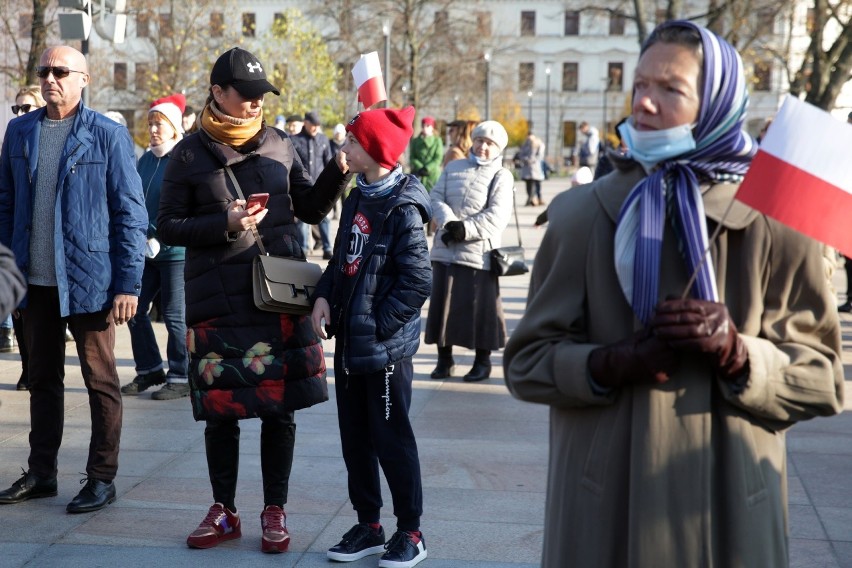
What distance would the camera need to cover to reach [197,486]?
229 inches

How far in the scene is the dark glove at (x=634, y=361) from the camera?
2.42 metres

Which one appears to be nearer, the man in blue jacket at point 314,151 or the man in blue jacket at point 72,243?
the man in blue jacket at point 72,243

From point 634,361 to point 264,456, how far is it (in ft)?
9.32

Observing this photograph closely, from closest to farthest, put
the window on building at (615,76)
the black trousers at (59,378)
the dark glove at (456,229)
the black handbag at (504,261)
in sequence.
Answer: the black trousers at (59,378) < the dark glove at (456,229) < the black handbag at (504,261) < the window on building at (615,76)

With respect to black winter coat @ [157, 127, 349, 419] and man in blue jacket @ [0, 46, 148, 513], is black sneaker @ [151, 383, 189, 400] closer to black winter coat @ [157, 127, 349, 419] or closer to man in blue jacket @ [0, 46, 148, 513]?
man in blue jacket @ [0, 46, 148, 513]

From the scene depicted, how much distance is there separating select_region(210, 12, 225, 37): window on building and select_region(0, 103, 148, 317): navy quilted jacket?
117 feet

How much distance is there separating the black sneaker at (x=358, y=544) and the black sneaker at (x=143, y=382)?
3662 mm

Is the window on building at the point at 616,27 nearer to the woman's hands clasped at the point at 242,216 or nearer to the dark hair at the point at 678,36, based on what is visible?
the woman's hands clasped at the point at 242,216

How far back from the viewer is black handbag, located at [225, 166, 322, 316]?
470 centimetres

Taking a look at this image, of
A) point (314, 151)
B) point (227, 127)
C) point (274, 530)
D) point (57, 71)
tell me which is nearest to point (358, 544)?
point (274, 530)

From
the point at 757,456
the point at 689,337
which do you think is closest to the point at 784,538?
the point at 757,456

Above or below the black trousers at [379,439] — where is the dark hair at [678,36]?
above

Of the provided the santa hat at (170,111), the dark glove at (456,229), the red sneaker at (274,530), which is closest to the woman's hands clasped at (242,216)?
the red sneaker at (274,530)

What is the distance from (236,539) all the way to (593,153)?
90.4 feet
